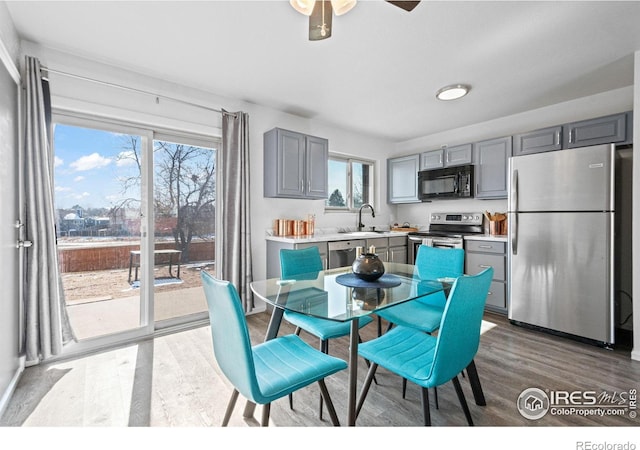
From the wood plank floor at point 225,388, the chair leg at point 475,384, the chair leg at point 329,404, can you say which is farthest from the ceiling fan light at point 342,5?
the wood plank floor at point 225,388

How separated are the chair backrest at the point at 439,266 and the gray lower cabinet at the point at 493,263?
4.86 feet

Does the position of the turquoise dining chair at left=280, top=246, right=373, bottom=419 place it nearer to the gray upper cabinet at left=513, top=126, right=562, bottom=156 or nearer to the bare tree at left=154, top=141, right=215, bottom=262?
the bare tree at left=154, top=141, right=215, bottom=262

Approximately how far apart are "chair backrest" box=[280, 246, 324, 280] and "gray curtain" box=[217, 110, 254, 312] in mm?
1013

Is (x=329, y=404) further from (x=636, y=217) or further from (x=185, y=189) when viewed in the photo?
(x=636, y=217)

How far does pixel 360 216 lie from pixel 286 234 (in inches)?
62.6

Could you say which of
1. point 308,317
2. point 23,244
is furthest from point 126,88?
point 308,317

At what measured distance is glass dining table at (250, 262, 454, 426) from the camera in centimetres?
147

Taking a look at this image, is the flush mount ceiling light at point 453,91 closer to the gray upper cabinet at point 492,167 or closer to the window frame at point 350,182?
the gray upper cabinet at point 492,167

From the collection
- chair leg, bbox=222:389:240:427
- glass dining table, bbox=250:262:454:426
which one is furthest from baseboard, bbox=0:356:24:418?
glass dining table, bbox=250:262:454:426

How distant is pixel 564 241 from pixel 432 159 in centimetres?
214

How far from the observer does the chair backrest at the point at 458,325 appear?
4.28ft

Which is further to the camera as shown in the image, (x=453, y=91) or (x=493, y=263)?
(x=493, y=263)

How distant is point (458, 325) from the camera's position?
1357 millimetres
